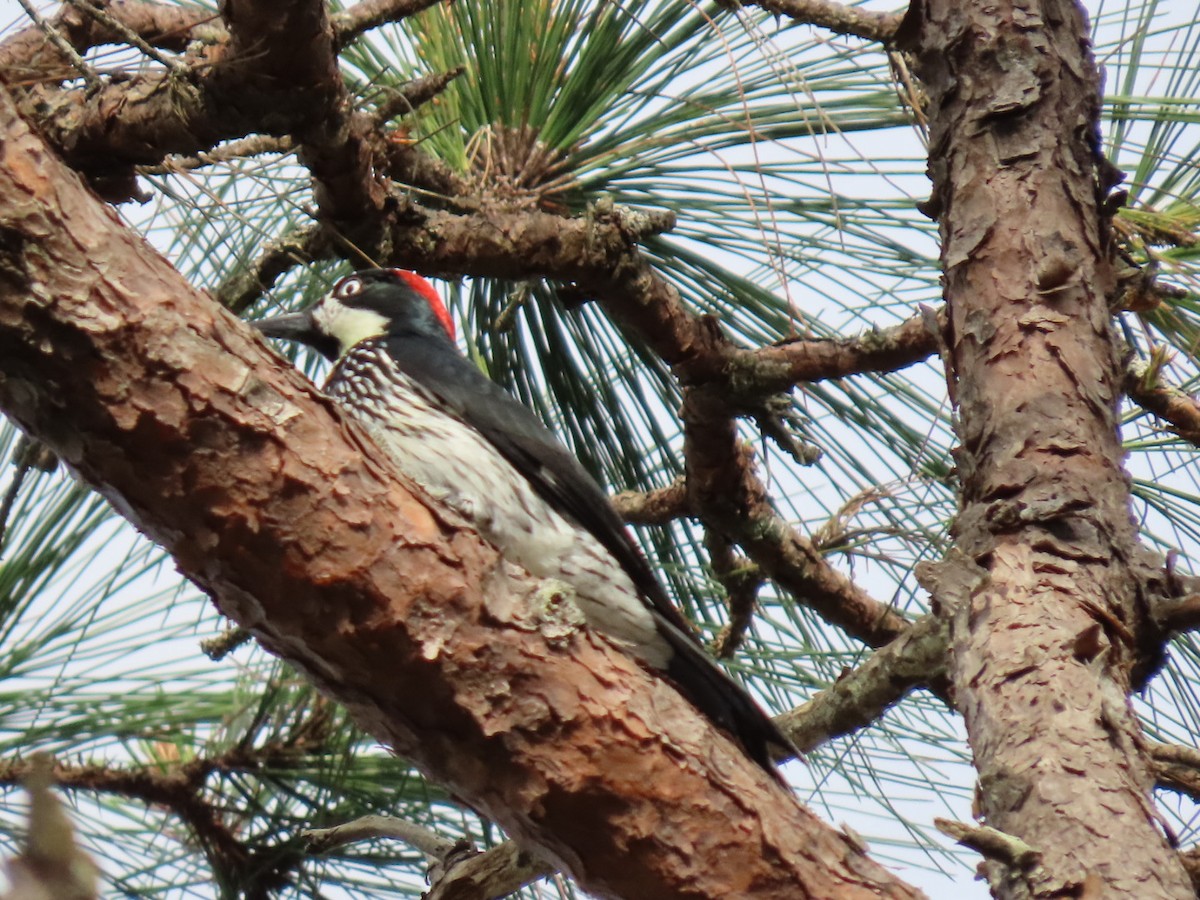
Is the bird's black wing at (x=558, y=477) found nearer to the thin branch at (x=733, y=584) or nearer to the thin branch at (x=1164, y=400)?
the thin branch at (x=733, y=584)

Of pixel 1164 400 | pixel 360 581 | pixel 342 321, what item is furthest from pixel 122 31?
pixel 1164 400

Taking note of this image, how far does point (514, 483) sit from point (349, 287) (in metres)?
0.74

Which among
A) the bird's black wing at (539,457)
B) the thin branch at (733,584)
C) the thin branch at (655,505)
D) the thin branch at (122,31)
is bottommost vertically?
the thin branch at (122,31)

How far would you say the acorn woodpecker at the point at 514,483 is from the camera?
2217mm

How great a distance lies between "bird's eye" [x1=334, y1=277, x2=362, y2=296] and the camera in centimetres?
280

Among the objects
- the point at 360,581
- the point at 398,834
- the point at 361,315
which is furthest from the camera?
the point at 361,315

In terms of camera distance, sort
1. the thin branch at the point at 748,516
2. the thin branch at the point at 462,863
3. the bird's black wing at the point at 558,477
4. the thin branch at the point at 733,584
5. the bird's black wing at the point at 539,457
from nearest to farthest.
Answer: the thin branch at the point at 462,863 → the bird's black wing at the point at 558,477 → the bird's black wing at the point at 539,457 → the thin branch at the point at 748,516 → the thin branch at the point at 733,584

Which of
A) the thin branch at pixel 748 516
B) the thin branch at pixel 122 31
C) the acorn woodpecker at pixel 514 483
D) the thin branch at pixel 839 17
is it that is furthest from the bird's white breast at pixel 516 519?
the thin branch at pixel 839 17

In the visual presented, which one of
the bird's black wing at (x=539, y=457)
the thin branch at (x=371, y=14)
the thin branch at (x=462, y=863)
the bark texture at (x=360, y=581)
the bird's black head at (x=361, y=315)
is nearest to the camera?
the bark texture at (x=360, y=581)

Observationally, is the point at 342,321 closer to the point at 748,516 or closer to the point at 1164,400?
the point at 748,516

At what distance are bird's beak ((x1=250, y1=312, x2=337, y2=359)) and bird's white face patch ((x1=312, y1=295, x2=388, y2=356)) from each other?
0.01 metres

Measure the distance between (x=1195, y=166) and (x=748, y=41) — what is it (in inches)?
34.9

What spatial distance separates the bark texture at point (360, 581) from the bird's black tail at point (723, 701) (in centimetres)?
22

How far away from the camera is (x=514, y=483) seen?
2.34m
